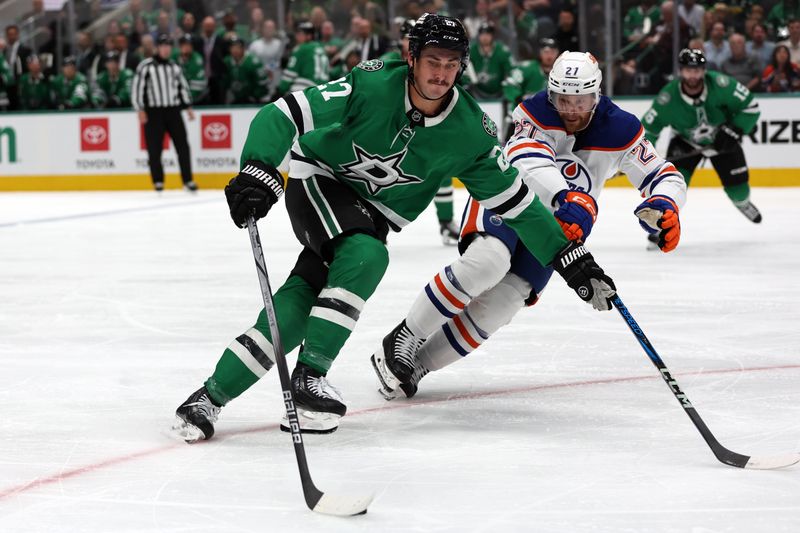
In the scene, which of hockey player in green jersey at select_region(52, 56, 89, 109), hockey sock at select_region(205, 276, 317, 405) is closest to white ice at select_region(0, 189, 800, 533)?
hockey sock at select_region(205, 276, 317, 405)

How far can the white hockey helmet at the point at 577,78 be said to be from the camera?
3.29 metres

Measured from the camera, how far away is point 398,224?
2.86 metres

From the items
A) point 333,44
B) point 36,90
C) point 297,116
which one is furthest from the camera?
point 36,90

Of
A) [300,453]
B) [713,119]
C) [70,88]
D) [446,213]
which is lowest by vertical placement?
[446,213]

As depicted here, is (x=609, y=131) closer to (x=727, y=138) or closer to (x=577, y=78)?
(x=577, y=78)

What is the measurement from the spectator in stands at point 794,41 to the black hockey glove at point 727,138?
12.0 ft

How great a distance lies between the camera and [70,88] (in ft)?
41.1

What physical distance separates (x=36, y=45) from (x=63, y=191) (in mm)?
1916

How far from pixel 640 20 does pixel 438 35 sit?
885 cm

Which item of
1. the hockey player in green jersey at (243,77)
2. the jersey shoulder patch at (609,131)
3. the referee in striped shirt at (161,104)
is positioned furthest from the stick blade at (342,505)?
the hockey player in green jersey at (243,77)

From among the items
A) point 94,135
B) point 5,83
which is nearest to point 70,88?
point 94,135

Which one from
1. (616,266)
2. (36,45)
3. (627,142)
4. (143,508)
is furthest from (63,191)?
(143,508)

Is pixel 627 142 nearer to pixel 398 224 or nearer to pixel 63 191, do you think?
pixel 398 224

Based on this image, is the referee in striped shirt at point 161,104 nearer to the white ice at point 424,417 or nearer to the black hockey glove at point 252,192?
the white ice at point 424,417
